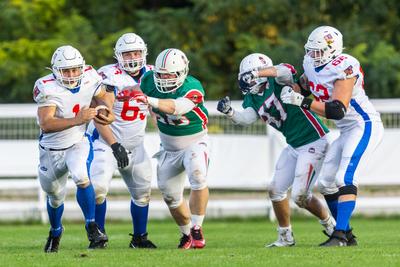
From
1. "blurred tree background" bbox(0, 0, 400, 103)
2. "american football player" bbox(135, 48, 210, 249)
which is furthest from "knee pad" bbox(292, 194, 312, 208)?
"blurred tree background" bbox(0, 0, 400, 103)

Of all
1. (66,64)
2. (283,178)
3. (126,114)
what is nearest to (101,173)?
(126,114)

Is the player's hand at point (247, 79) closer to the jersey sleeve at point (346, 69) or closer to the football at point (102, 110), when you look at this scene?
the jersey sleeve at point (346, 69)

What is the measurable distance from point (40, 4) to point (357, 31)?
609 centimetres

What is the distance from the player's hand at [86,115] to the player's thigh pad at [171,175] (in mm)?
1056

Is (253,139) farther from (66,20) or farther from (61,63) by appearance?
(66,20)

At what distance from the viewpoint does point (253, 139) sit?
699 inches

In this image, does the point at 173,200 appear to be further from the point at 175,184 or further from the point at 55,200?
the point at 55,200

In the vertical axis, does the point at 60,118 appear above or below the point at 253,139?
above

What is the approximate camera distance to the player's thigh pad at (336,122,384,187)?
11570 mm

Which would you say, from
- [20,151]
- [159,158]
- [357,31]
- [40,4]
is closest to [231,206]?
[20,151]

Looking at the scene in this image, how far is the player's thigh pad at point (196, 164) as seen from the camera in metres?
11.8

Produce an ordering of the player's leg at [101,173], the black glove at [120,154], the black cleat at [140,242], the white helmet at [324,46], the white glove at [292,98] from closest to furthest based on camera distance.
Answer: the white glove at [292,98] → the white helmet at [324,46] → the black glove at [120,154] → the player's leg at [101,173] → the black cleat at [140,242]

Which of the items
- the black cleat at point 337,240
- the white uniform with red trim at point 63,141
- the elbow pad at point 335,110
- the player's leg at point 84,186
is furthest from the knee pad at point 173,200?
the elbow pad at point 335,110

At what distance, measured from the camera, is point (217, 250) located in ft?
37.1
